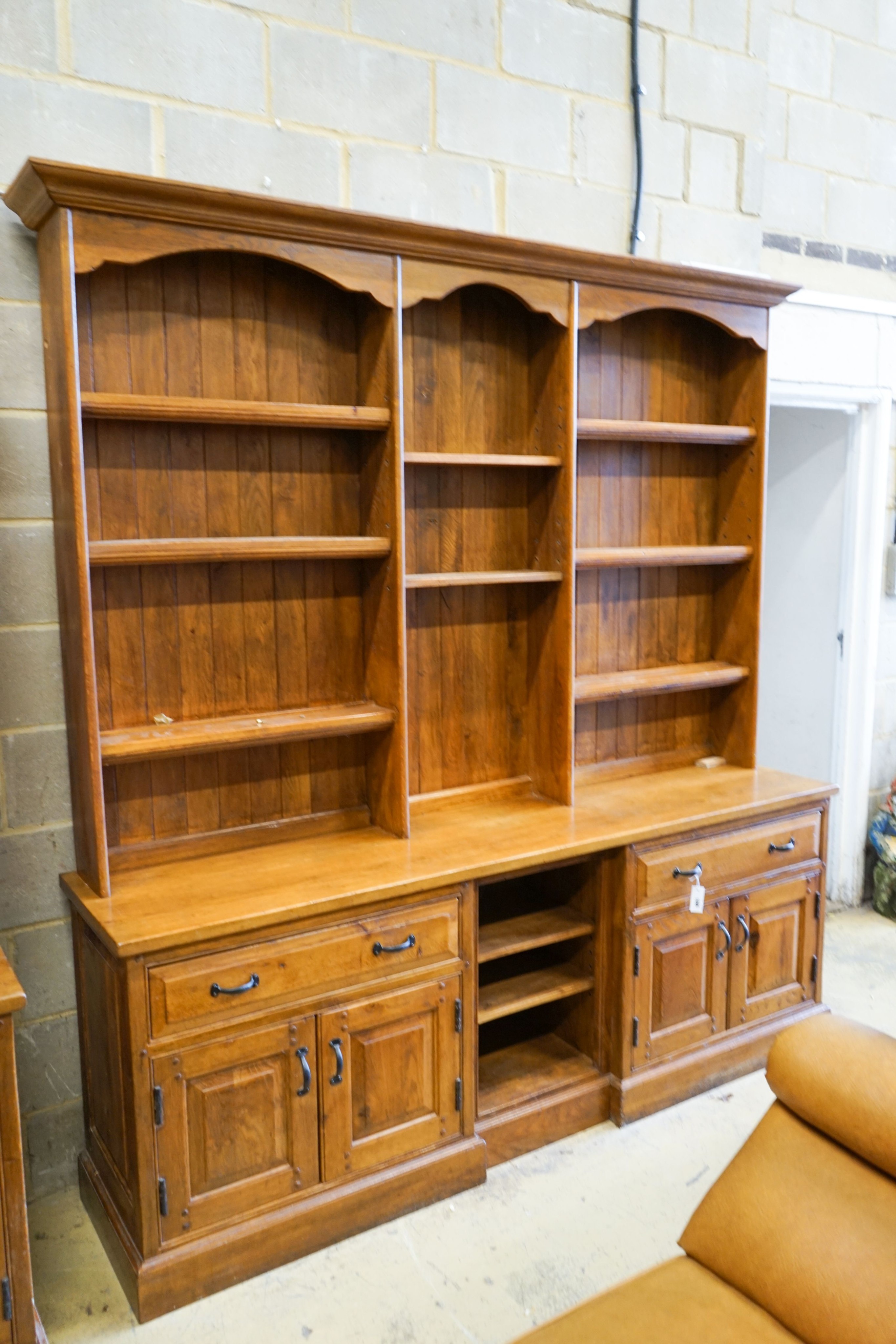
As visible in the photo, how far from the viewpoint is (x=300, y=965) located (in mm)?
2330

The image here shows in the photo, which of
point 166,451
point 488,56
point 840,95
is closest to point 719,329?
point 488,56

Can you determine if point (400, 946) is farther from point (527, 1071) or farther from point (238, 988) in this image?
point (527, 1071)

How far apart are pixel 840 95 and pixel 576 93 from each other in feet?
4.99

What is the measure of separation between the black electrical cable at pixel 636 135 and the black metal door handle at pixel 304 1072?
7.99ft

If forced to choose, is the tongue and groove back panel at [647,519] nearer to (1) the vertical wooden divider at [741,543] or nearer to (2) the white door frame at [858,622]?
(1) the vertical wooden divider at [741,543]

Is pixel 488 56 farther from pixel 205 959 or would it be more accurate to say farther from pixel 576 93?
pixel 205 959

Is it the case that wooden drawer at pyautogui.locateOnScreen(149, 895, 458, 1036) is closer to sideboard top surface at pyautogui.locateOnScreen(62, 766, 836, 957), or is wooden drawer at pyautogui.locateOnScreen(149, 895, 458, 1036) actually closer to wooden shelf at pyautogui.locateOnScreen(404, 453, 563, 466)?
sideboard top surface at pyautogui.locateOnScreen(62, 766, 836, 957)

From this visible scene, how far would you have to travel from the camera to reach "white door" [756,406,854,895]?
14.2ft

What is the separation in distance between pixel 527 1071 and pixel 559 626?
1255mm

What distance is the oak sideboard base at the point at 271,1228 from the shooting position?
2.23 meters

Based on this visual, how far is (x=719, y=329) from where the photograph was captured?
11.1ft

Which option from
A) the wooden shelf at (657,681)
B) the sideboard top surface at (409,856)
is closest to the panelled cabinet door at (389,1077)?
the sideboard top surface at (409,856)

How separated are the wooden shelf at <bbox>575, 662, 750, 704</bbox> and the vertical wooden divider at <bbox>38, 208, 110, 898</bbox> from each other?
140cm

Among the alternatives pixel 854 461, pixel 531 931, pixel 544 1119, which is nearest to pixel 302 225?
pixel 531 931
